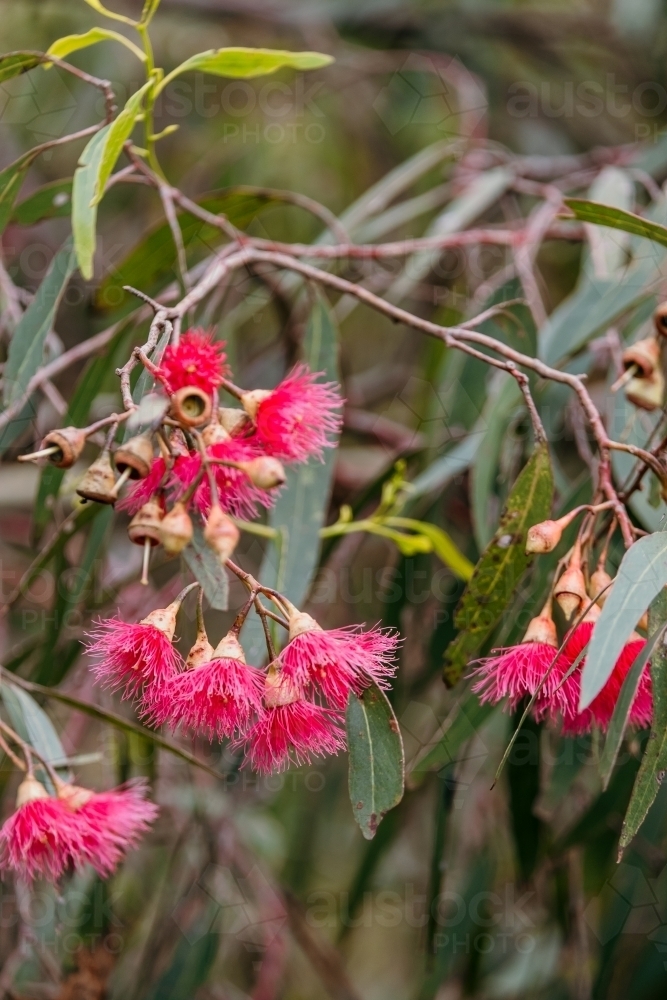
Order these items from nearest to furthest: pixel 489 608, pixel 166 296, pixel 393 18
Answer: pixel 489 608 < pixel 166 296 < pixel 393 18

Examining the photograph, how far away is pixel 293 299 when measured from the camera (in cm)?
188

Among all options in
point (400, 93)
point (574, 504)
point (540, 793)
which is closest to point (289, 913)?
point (540, 793)

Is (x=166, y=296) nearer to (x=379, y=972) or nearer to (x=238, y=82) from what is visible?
(x=238, y=82)

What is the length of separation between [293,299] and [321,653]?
1.15m

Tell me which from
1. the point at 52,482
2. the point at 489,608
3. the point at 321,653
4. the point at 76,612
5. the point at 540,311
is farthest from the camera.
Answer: the point at 540,311

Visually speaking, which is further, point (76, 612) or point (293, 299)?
point (293, 299)

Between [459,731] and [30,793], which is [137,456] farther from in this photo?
[459,731]

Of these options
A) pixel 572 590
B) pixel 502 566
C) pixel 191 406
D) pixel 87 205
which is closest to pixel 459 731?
pixel 502 566

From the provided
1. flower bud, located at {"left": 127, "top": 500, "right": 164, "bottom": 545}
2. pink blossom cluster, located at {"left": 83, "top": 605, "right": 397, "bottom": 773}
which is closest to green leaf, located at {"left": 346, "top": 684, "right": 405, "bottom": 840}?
pink blossom cluster, located at {"left": 83, "top": 605, "right": 397, "bottom": 773}

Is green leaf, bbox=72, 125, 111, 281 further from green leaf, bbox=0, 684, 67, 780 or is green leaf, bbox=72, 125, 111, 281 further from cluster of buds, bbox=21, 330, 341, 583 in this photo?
green leaf, bbox=0, 684, 67, 780

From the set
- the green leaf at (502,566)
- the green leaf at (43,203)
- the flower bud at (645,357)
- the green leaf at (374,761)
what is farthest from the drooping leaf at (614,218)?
the green leaf at (43,203)

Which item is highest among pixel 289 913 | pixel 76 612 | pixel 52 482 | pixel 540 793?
pixel 52 482

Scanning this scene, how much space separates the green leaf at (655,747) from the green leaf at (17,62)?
0.90 meters

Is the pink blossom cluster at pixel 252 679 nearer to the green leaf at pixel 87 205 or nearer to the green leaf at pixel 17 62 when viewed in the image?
the green leaf at pixel 87 205
